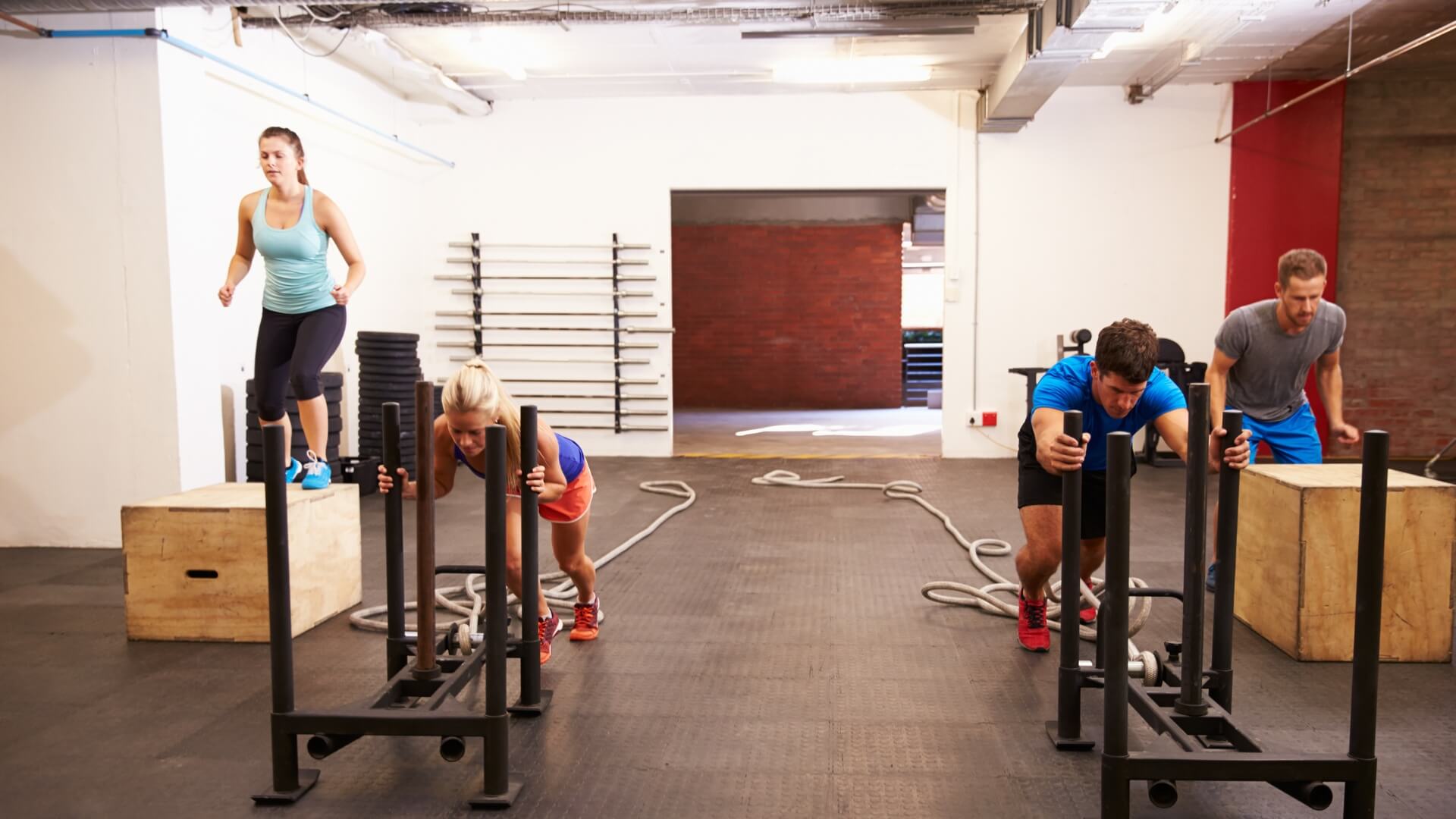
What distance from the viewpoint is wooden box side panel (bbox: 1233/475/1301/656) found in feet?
8.85

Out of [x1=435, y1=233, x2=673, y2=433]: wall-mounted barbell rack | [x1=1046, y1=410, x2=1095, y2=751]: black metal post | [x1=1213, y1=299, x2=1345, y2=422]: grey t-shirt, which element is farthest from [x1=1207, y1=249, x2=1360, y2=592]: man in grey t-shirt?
[x1=435, y1=233, x2=673, y2=433]: wall-mounted barbell rack

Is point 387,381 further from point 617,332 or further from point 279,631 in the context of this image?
point 279,631

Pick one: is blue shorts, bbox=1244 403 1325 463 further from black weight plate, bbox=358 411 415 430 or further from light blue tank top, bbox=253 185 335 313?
black weight plate, bbox=358 411 415 430

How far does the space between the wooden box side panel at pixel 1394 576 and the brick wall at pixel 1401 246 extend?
15.7 feet

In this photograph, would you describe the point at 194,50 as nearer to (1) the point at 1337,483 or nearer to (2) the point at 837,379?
(1) the point at 1337,483

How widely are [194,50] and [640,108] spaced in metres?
3.50

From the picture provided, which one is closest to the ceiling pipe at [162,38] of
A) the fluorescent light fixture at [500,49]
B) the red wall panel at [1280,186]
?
the fluorescent light fixture at [500,49]

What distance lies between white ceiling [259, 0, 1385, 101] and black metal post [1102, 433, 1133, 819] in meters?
3.84

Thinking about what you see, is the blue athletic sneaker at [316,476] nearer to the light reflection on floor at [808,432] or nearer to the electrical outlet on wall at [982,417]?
the light reflection on floor at [808,432]

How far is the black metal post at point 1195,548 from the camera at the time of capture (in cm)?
171

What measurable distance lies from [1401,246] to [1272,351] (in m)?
4.77

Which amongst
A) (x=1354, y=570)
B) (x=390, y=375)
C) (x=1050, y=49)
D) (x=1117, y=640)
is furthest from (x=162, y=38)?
(x=1354, y=570)

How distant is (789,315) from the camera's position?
39.7ft

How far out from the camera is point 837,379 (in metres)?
12.1
